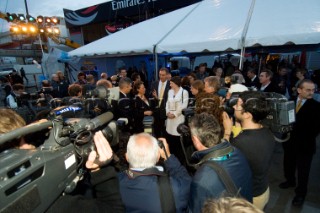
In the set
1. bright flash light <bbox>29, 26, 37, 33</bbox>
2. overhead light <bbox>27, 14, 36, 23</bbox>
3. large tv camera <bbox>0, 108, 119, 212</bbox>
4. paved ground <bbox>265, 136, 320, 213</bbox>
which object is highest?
overhead light <bbox>27, 14, 36, 23</bbox>

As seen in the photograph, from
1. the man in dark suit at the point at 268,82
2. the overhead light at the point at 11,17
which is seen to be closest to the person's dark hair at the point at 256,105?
the man in dark suit at the point at 268,82

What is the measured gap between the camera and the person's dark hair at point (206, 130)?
1.52 m

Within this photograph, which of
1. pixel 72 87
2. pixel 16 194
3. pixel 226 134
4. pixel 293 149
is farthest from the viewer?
pixel 72 87

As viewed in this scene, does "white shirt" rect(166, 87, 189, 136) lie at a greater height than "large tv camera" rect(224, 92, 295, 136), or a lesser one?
lesser

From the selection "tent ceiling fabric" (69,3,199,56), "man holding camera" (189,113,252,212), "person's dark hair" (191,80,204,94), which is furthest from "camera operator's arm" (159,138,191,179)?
"tent ceiling fabric" (69,3,199,56)

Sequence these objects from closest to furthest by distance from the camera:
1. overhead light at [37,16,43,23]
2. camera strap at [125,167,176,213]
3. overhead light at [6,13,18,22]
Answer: camera strap at [125,167,176,213] < overhead light at [6,13,18,22] < overhead light at [37,16,43,23]

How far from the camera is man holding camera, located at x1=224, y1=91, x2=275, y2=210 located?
1715 mm

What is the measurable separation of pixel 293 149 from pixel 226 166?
2102 mm

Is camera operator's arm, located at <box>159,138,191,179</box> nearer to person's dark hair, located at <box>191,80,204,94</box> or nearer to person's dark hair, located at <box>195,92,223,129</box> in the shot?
person's dark hair, located at <box>195,92,223,129</box>

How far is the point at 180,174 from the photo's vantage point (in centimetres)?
145

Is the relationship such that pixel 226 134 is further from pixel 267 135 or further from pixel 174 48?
pixel 174 48

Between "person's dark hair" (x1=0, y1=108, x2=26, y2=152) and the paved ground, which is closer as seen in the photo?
"person's dark hair" (x1=0, y1=108, x2=26, y2=152)

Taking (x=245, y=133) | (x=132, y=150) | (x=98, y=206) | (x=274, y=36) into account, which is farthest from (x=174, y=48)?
(x=98, y=206)

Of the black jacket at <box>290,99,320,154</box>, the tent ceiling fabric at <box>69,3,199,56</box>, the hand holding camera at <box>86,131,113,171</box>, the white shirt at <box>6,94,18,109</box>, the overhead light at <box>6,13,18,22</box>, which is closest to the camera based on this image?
the hand holding camera at <box>86,131,113,171</box>
